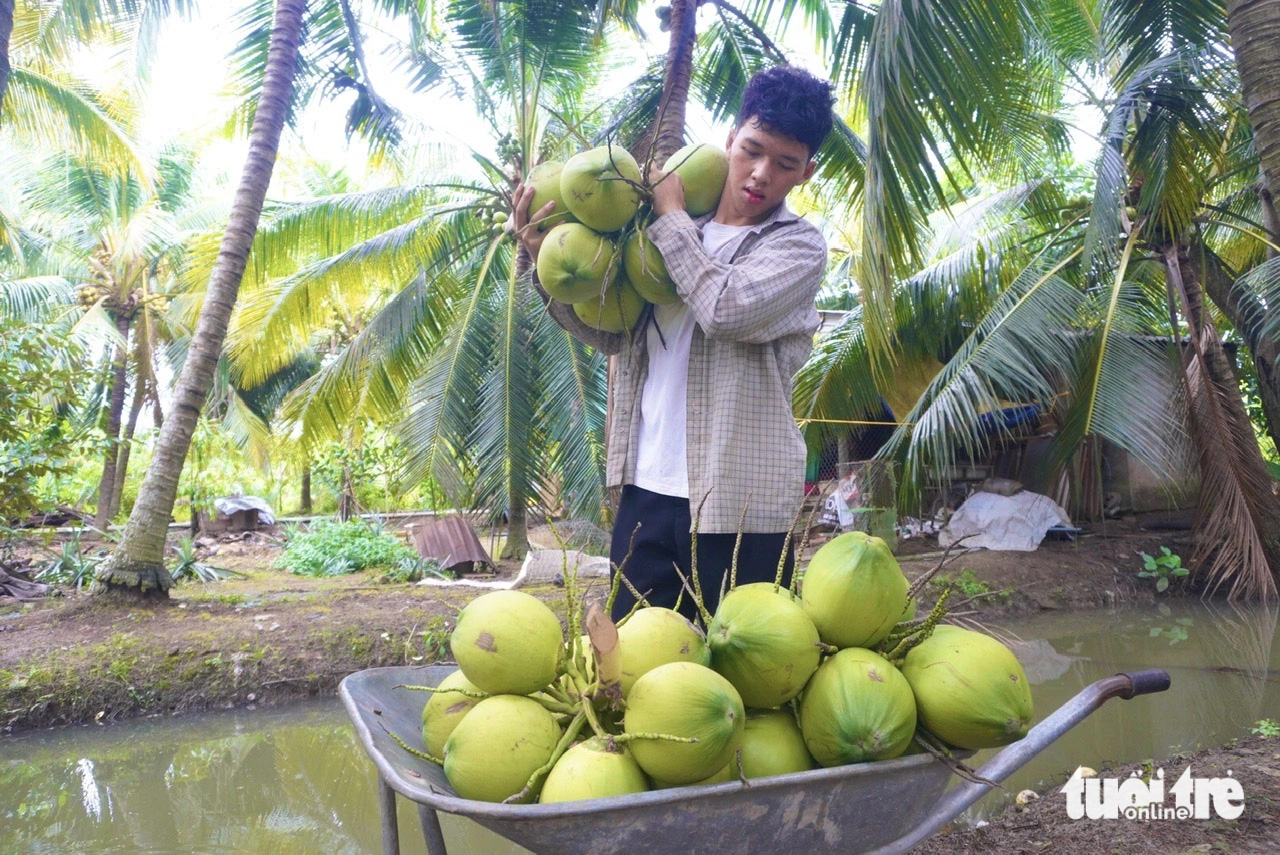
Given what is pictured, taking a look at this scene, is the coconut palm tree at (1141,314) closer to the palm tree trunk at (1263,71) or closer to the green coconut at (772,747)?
the palm tree trunk at (1263,71)

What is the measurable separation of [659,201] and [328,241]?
23.6 ft

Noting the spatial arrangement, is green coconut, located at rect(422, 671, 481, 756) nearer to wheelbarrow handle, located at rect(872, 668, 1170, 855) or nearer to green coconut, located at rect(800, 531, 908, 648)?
green coconut, located at rect(800, 531, 908, 648)

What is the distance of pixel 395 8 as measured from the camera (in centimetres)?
730

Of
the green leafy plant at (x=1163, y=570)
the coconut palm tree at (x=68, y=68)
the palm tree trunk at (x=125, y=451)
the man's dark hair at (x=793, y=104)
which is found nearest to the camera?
the man's dark hair at (x=793, y=104)

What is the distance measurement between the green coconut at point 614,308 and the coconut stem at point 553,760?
2.80 feet

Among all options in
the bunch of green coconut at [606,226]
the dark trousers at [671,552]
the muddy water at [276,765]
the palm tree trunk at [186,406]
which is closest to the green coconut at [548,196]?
the bunch of green coconut at [606,226]

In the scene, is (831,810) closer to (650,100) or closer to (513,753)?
(513,753)

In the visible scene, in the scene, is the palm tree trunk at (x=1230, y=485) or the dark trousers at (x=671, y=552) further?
the palm tree trunk at (x=1230, y=485)

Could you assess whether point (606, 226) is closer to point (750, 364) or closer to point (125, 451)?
point (750, 364)

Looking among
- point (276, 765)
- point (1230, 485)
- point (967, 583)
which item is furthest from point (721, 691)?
point (1230, 485)

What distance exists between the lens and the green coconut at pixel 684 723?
3.21ft

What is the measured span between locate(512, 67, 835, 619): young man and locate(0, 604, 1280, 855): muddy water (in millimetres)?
1420

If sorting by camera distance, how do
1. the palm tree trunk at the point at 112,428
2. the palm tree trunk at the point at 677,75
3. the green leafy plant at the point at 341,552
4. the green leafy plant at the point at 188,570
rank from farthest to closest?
the palm tree trunk at the point at 112,428
the green leafy plant at the point at 341,552
the green leafy plant at the point at 188,570
the palm tree trunk at the point at 677,75

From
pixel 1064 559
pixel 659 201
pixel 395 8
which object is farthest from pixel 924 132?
pixel 395 8
